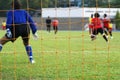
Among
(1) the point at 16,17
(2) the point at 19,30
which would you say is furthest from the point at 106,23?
(1) the point at 16,17

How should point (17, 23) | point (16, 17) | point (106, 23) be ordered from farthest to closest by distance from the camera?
point (106, 23), point (17, 23), point (16, 17)

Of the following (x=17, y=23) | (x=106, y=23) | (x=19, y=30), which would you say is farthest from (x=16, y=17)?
(x=106, y=23)

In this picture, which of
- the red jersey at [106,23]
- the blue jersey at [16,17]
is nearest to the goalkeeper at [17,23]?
the blue jersey at [16,17]

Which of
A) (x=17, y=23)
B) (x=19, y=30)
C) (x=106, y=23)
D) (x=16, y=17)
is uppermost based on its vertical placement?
(x=16, y=17)

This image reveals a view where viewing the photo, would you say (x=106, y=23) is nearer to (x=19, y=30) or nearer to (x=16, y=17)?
(x=19, y=30)

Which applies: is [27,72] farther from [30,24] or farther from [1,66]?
[30,24]

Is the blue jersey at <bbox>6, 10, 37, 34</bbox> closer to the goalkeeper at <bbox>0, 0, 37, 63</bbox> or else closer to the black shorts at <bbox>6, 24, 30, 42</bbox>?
the goalkeeper at <bbox>0, 0, 37, 63</bbox>

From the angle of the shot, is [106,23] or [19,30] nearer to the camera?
[19,30]

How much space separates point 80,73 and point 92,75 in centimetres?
34

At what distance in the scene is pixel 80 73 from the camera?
27.3ft

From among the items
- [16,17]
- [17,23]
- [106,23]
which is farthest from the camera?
[106,23]

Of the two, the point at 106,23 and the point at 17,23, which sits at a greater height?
the point at 17,23

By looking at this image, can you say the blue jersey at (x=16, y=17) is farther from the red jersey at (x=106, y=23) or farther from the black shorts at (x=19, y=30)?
the red jersey at (x=106, y=23)

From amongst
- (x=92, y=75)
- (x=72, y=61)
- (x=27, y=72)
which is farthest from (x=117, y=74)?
(x=72, y=61)
